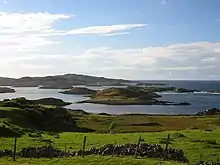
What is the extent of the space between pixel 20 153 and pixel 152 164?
1685 cm

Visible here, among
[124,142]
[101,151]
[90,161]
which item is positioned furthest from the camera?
[124,142]

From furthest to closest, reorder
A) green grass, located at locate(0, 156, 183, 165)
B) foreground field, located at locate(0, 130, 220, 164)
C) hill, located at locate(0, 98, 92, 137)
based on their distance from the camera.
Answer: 1. hill, located at locate(0, 98, 92, 137)
2. foreground field, located at locate(0, 130, 220, 164)
3. green grass, located at locate(0, 156, 183, 165)

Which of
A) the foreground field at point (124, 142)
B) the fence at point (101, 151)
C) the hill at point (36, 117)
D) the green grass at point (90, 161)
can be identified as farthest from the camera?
the hill at point (36, 117)

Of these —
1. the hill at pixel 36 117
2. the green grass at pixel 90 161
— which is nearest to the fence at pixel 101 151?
the green grass at pixel 90 161

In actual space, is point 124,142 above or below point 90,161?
below

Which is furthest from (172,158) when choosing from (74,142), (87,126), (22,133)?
(87,126)

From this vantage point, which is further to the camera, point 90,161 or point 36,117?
→ point 36,117

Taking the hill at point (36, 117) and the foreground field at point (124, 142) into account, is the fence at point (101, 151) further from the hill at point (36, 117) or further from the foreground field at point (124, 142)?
the hill at point (36, 117)

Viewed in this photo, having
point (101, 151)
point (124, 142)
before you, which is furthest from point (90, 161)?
point (124, 142)

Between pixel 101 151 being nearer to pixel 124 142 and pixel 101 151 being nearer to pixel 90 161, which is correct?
pixel 90 161

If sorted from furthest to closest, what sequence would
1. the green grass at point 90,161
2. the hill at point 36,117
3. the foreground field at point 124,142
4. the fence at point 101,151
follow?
the hill at point 36,117
the fence at point 101,151
the foreground field at point 124,142
the green grass at point 90,161

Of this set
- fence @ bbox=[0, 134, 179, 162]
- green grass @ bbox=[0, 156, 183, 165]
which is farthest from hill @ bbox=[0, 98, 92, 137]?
green grass @ bbox=[0, 156, 183, 165]

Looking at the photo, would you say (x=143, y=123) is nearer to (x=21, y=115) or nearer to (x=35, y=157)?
(x=21, y=115)

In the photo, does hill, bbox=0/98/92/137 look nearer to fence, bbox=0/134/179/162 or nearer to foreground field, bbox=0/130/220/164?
foreground field, bbox=0/130/220/164
